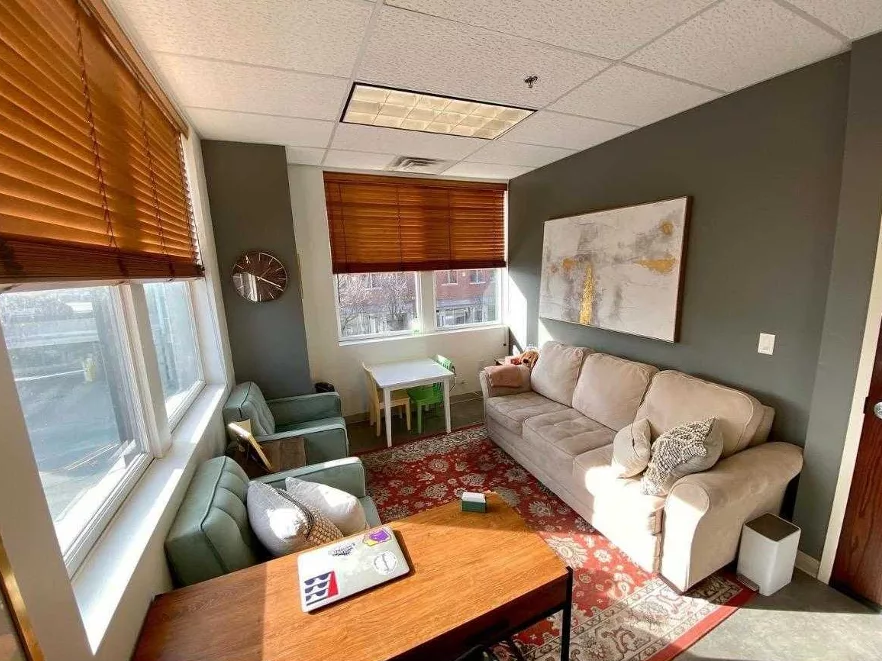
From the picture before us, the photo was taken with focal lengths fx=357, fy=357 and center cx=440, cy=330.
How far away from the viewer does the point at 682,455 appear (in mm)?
1719

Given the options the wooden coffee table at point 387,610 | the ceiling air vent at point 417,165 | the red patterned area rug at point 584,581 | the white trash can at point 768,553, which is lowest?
the red patterned area rug at point 584,581

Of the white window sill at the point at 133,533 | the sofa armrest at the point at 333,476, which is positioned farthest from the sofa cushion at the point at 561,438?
the white window sill at the point at 133,533

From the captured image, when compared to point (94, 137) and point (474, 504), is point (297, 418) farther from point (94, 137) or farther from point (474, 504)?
point (94, 137)

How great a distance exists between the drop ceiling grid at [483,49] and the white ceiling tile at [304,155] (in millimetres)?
556

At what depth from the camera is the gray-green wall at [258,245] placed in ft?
8.43

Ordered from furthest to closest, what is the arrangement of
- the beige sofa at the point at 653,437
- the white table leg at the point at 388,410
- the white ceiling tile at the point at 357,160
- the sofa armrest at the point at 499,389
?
1. the sofa armrest at the point at 499,389
2. the white table leg at the point at 388,410
3. the white ceiling tile at the point at 357,160
4. the beige sofa at the point at 653,437

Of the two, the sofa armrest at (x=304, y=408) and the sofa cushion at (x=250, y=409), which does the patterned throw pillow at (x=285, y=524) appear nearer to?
the sofa cushion at (x=250, y=409)

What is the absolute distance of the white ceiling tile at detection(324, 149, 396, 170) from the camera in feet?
9.53

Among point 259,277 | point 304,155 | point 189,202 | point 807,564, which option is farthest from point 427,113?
point 807,564

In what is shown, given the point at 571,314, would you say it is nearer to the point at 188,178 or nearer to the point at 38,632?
the point at 188,178

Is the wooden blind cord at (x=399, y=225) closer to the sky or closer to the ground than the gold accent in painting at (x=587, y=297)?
closer to the sky

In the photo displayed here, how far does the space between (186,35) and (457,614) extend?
220cm

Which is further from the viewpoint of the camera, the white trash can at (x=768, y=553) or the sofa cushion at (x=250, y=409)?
the sofa cushion at (x=250, y=409)

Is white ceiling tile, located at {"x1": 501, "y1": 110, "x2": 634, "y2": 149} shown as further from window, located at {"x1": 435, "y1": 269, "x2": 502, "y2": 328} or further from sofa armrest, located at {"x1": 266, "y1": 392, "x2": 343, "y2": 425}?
sofa armrest, located at {"x1": 266, "y1": 392, "x2": 343, "y2": 425}
